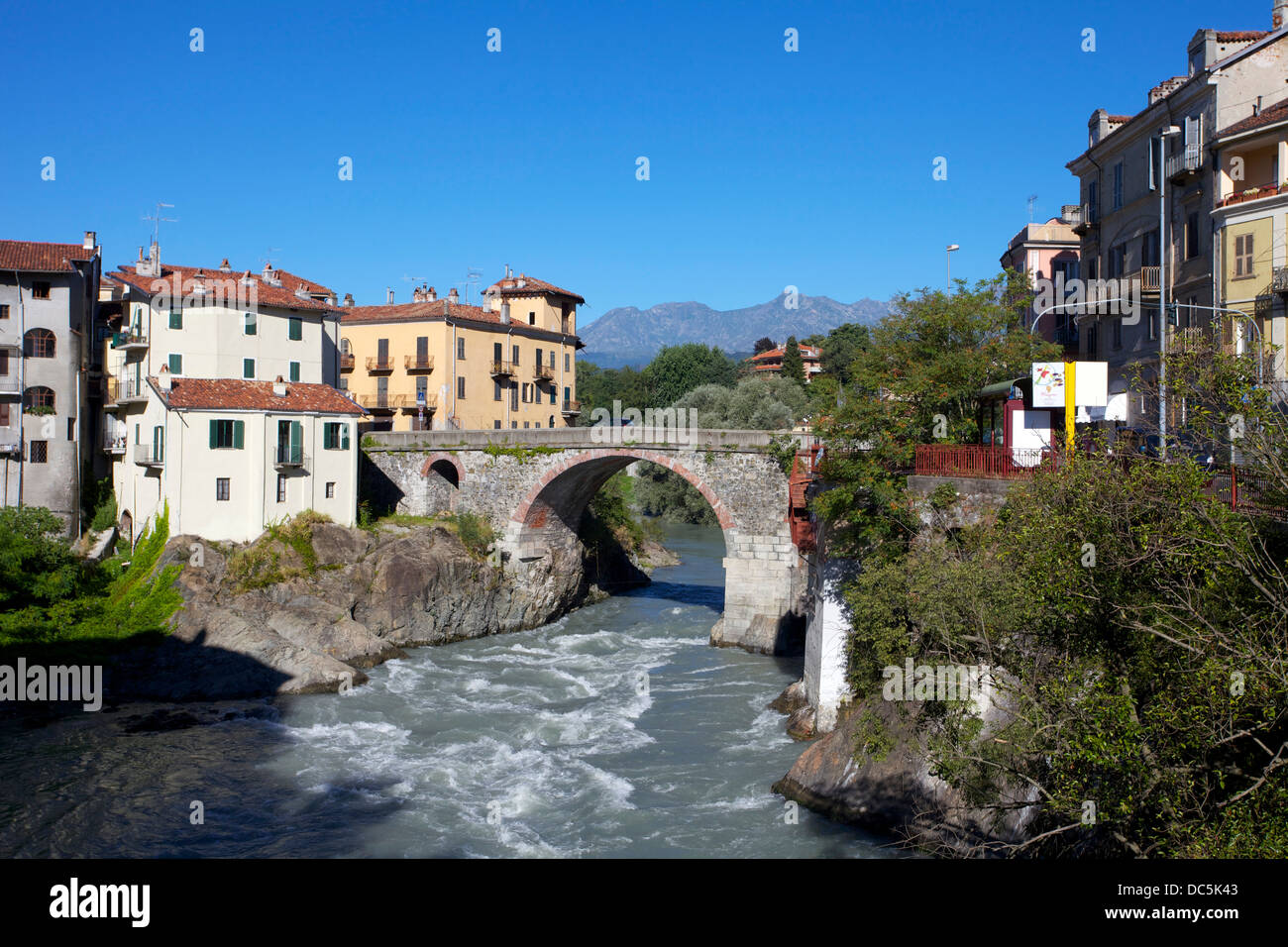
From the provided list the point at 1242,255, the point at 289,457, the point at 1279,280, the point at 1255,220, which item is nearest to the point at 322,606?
the point at 289,457

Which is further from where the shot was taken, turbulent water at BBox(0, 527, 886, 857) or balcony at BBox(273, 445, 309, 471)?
balcony at BBox(273, 445, 309, 471)

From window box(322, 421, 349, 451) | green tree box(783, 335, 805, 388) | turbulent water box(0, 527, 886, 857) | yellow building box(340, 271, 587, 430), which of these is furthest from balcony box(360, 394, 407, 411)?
green tree box(783, 335, 805, 388)

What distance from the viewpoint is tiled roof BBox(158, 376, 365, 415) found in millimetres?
40781

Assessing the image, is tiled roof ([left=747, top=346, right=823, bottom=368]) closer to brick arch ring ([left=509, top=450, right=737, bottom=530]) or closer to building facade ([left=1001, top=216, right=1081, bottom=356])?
building facade ([left=1001, top=216, right=1081, bottom=356])

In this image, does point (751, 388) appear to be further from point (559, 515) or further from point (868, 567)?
point (868, 567)

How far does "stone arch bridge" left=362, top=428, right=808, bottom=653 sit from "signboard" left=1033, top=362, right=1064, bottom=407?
1512cm

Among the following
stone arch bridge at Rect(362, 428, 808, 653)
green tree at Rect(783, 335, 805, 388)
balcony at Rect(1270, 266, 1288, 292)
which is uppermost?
green tree at Rect(783, 335, 805, 388)

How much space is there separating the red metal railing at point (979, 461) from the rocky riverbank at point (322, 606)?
69.1 feet

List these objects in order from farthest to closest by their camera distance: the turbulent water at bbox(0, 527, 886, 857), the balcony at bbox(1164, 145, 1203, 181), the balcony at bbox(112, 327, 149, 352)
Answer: the balcony at bbox(112, 327, 149, 352)
the balcony at bbox(1164, 145, 1203, 181)
the turbulent water at bbox(0, 527, 886, 857)

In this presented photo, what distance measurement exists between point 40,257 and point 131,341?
4828mm

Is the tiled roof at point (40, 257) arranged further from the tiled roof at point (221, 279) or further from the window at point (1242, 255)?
the window at point (1242, 255)

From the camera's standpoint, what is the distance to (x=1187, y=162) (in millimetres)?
32125

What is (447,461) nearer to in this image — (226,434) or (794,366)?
(226,434)
